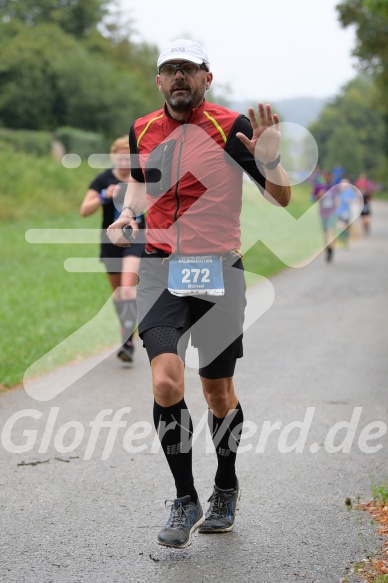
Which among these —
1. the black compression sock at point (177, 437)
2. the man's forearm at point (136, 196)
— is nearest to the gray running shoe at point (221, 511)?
the black compression sock at point (177, 437)

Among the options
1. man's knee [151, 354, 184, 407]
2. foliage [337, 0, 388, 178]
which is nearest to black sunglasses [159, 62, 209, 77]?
man's knee [151, 354, 184, 407]

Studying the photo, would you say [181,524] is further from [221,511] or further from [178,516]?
[221,511]

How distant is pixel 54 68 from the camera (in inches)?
2311

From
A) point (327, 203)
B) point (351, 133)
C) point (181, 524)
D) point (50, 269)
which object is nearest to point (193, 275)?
point (181, 524)

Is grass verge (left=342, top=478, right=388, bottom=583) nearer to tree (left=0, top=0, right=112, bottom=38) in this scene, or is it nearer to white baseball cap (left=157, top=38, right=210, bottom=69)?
white baseball cap (left=157, top=38, right=210, bottom=69)

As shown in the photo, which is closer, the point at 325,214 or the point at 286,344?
the point at 286,344

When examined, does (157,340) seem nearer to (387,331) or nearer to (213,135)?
(213,135)

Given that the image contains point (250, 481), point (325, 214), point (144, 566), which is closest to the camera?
point (144, 566)

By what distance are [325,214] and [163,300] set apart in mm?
17959

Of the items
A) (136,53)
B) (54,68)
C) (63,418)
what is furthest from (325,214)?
(136,53)

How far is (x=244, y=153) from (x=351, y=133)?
127m

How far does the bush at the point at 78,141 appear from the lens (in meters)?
48.0

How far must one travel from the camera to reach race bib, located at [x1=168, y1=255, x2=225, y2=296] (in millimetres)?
4445

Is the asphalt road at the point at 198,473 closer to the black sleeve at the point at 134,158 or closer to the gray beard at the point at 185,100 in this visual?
the black sleeve at the point at 134,158
